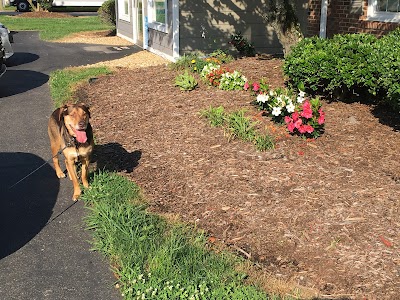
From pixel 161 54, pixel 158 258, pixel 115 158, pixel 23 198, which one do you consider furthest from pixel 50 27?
pixel 158 258

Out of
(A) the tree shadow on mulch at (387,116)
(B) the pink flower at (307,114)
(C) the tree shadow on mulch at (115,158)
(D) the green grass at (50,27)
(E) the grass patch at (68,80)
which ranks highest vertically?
(D) the green grass at (50,27)

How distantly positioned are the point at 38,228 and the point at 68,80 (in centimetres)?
719

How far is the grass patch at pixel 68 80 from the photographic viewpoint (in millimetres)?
10188

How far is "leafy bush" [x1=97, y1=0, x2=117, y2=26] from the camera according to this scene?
888 inches

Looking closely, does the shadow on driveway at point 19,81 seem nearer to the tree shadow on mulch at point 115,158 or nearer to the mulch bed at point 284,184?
the mulch bed at point 284,184

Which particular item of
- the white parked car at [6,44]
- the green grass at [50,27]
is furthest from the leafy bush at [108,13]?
the white parked car at [6,44]

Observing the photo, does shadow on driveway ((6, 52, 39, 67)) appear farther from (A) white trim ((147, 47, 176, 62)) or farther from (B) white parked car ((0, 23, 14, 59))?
(A) white trim ((147, 47, 176, 62))

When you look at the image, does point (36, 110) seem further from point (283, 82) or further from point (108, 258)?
point (108, 258)

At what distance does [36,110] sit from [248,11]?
710cm

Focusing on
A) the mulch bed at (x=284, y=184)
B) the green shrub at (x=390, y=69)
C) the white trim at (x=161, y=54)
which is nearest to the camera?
the mulch bed at (x=284, y=184)

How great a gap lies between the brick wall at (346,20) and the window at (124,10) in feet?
29.5

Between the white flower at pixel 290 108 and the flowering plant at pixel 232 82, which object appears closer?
the white flower at pixel 290 108

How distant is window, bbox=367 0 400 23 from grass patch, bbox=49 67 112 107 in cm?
634

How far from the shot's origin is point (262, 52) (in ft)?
47.8
